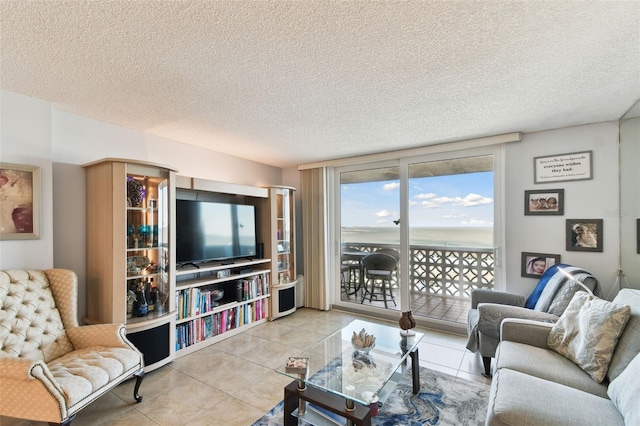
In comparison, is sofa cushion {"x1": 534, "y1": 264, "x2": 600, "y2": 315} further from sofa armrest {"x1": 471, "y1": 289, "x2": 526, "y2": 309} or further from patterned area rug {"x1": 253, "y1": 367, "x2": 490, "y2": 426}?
patterned area rug {"x1": 253, "y1": 367, "x2": 490, "y2": 426}

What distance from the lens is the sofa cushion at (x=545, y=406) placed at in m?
1.24

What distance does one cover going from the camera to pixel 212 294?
3.25 meters

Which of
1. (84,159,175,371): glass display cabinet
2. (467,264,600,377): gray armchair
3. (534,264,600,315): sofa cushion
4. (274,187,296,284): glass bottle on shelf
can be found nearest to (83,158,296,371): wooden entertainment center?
(84,159,175,371): glass display cabinet

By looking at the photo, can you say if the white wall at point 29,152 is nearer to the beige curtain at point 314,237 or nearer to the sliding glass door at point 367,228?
the beige curtain at point 314,237

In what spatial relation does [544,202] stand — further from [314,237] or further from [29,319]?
[29,319]

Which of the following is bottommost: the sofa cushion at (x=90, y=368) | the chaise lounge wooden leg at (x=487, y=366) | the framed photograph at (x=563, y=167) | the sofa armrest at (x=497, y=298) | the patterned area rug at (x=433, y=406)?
the patterned area rug at (x=433, y=406)

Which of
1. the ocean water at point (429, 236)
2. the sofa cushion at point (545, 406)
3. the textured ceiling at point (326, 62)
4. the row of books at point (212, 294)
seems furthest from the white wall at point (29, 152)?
the ocean water at point (429, 236)

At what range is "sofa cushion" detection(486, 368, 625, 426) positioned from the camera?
1239 mm

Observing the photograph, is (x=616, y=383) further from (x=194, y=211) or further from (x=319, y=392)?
(x=194, y=211)

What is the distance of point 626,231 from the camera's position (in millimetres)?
2484

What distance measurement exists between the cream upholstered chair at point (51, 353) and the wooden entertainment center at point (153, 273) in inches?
11.5

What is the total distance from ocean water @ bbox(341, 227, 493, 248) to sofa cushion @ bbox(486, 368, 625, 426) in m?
2.06

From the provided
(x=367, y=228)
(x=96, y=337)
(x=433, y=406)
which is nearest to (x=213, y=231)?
(x=96, y=337)

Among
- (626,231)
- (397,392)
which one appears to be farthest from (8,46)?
(626,231)
